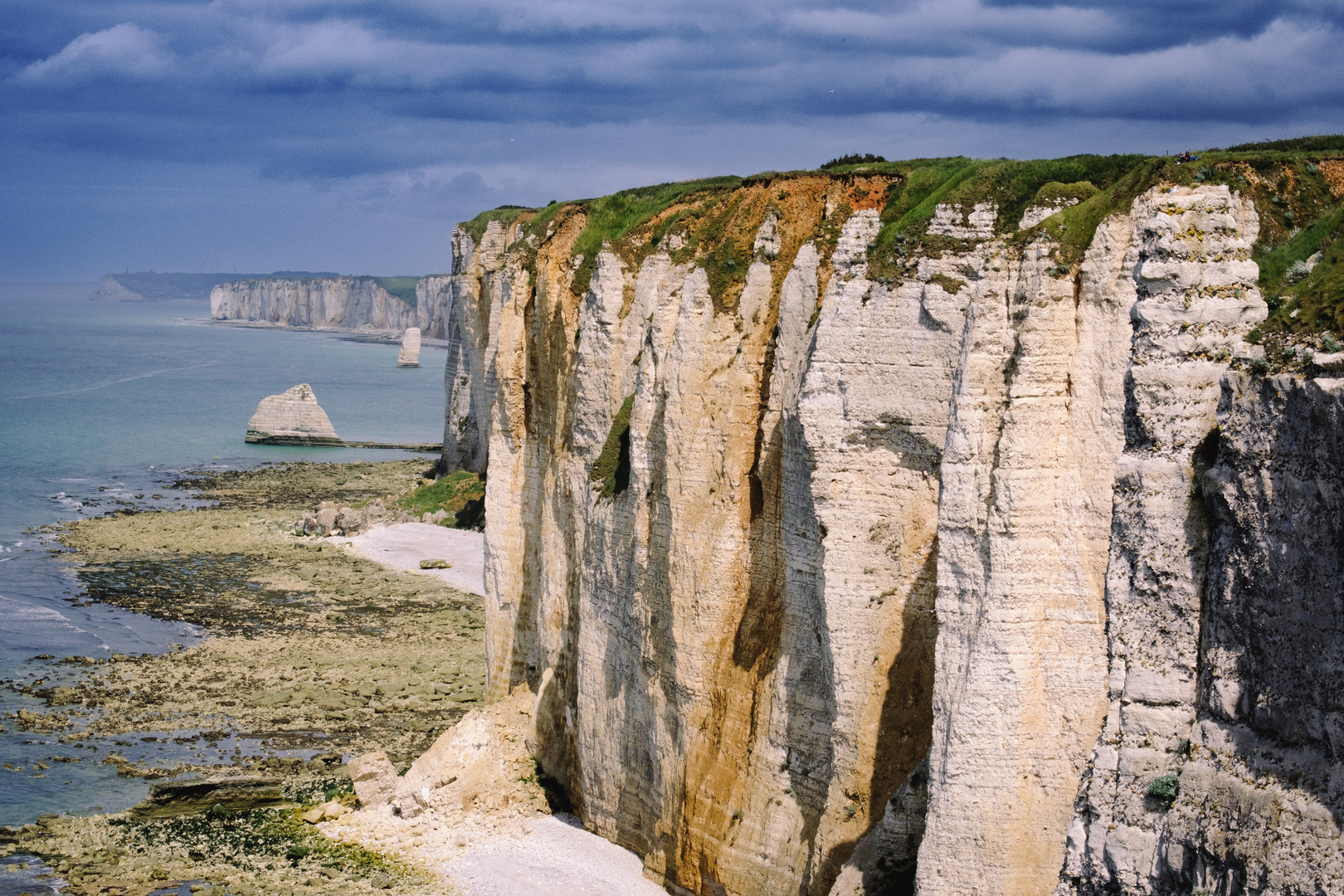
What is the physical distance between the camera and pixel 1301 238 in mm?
14805

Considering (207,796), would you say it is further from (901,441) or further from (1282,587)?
(1282,587)

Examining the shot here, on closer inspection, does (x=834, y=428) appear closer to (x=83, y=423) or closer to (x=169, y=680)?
(x=169, y=680)

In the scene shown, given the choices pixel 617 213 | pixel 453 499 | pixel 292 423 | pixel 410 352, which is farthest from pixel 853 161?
pixel 410 352

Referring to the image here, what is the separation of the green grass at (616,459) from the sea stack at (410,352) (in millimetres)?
163178

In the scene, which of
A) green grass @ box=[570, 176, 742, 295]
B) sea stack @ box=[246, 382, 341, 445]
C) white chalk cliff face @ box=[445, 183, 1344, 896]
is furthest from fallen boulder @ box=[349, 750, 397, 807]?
sea stack @ box=[246, 382, 341, 445]

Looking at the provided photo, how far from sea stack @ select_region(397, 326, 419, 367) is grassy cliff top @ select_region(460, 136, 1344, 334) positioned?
161 metres

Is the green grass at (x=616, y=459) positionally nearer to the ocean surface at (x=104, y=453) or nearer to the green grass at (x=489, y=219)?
the ocean surface at (x=104, y=453)

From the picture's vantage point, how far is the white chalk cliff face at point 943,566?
30.6 ft

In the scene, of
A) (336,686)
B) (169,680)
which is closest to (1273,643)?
(336,686)

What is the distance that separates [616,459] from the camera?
26312 mm

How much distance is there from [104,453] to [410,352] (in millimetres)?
99042

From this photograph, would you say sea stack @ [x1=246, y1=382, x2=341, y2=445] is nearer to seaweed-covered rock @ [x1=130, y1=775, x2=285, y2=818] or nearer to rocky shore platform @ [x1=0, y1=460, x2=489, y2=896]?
rocky shore platform @ [x1=0, y1=460, x2=489, y2=896]

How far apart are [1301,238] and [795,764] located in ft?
35.3

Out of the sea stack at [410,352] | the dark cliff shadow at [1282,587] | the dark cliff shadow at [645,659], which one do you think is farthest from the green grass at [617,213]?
the sea stack at [410,352]
